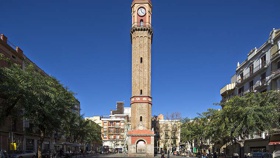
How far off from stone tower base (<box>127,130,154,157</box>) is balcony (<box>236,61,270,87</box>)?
23680 millimetres

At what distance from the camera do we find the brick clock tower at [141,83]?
7300 centimetres

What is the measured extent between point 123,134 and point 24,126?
3049 inches

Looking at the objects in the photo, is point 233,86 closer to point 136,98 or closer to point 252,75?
point 252,75

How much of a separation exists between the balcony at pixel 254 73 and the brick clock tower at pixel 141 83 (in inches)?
904

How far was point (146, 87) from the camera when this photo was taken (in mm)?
75188

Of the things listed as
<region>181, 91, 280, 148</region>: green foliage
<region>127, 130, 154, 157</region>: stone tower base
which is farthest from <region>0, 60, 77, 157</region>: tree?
<region>127, 130, 154, 157</region>: stone tower base

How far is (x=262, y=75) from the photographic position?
47344 millimetres

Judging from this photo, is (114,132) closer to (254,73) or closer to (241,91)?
(241,91)

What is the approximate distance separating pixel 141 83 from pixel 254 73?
30612 mm

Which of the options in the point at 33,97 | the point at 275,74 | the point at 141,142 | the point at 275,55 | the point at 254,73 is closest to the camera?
the point at 33,97

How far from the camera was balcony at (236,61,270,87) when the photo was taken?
4606cm

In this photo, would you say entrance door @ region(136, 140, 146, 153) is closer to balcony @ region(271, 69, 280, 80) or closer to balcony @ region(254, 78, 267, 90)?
balcony @ region(254, 78, 267, 90)

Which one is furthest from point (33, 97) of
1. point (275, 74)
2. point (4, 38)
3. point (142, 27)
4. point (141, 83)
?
point (142, 27)

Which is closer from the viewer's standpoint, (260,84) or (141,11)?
(260,84)
